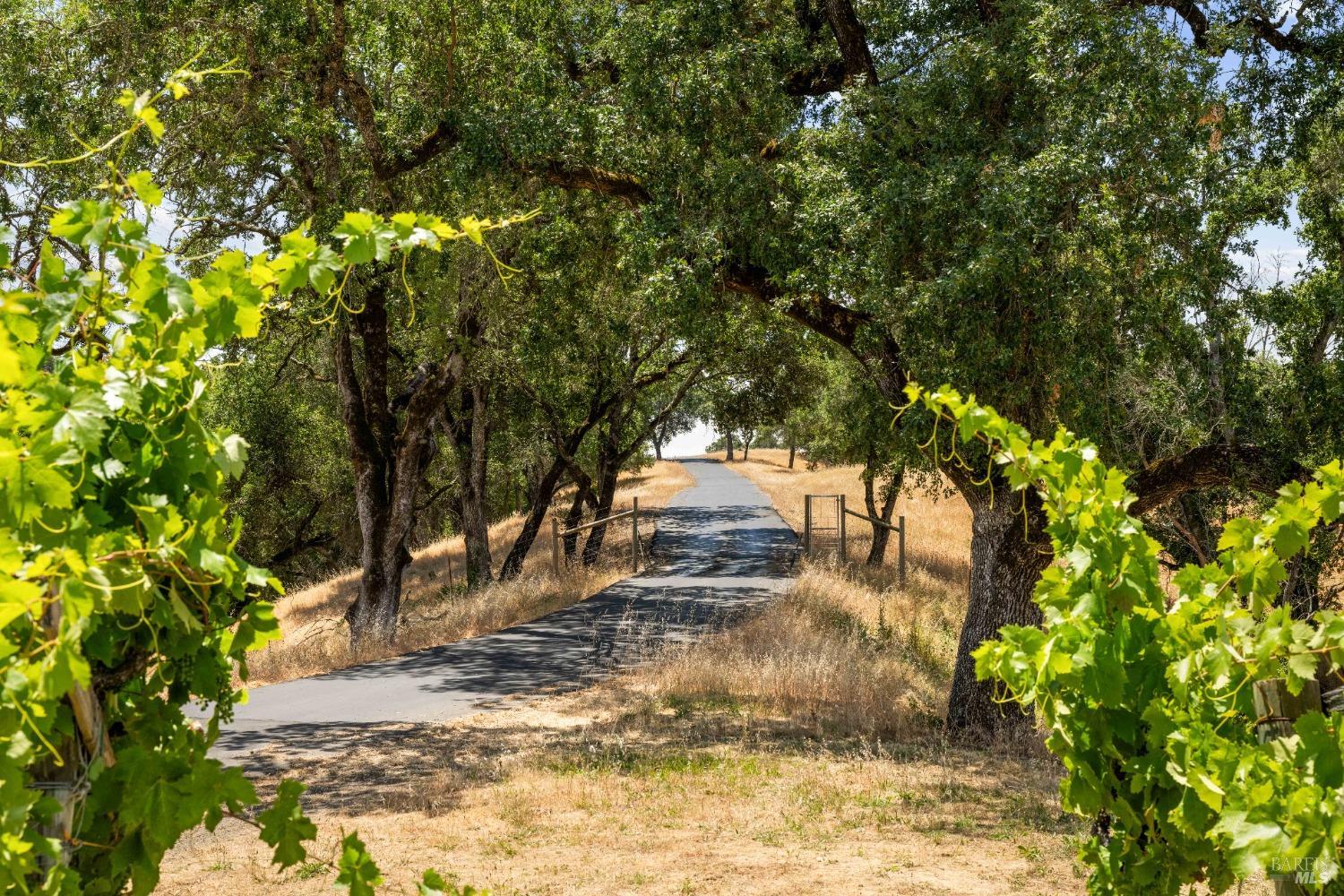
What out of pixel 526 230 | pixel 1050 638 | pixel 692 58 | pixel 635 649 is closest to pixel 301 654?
pixel 635 649

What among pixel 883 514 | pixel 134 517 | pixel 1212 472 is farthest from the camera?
pixel 883 514

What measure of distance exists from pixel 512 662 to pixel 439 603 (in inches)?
418

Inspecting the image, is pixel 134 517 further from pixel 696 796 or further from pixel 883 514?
pixel 883 514

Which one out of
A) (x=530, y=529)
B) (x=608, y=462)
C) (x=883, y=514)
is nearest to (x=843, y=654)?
(x=530, y=529)

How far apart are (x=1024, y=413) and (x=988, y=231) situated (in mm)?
2124

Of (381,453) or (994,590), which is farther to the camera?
(381,453)

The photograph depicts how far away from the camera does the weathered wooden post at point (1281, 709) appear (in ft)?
9.55

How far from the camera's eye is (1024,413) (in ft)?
34.0

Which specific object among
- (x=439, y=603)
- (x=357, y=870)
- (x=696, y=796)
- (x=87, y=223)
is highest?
(x=87, y=223)

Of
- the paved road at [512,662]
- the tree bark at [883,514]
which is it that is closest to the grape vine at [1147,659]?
the paved road at [512,662]

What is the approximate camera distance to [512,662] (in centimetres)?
1415

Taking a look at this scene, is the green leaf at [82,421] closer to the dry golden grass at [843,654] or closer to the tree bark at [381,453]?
the dry golden grass at [843,654]

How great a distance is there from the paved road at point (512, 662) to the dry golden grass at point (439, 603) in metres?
0.50

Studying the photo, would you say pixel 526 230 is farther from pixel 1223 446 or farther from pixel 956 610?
pixel 956 610
